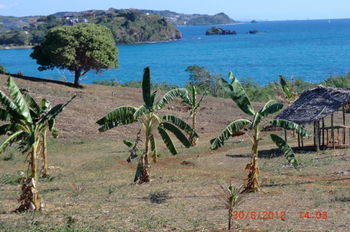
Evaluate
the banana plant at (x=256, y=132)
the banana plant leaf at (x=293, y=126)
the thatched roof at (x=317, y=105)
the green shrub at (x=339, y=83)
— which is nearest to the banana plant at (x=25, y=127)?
the banana plant at (x=256, y=132)

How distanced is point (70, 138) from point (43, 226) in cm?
2383

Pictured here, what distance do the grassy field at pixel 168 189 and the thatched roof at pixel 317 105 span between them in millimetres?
1952

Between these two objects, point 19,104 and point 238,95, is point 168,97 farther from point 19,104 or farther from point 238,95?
point 19,104

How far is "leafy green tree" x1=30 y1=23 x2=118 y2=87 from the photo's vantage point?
49812 mm

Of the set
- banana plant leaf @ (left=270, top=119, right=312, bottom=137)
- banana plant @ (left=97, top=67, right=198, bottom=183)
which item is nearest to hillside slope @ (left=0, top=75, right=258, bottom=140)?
banana plant @ (left=97, top=67, right=198, bottom=183)

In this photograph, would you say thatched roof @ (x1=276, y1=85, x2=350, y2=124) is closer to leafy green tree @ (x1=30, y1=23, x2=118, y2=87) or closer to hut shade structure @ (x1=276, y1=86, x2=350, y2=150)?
hut shade structure @ (x1=276, y1=86, x2=350, y2=150)

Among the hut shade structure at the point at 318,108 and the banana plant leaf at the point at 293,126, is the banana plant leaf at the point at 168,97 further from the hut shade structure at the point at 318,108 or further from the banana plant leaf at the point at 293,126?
the hut shade structure at the point at 318,108

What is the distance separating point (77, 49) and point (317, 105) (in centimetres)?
2610

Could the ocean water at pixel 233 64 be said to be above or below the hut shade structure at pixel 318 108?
below

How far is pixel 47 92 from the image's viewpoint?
1850 inches

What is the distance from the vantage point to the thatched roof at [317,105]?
2980 cm

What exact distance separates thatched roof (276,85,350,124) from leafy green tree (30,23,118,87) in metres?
23.3

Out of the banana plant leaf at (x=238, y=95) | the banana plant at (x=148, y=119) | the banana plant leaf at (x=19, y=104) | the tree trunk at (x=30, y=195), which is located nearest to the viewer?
the banana plant leaf at (x=19, y=104)
